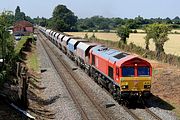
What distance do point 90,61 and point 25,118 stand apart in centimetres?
1696

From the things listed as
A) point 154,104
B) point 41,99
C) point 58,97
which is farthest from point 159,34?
point 41,99

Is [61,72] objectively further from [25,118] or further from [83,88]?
[25,118]

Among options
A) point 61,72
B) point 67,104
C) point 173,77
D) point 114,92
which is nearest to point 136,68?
point 114,92

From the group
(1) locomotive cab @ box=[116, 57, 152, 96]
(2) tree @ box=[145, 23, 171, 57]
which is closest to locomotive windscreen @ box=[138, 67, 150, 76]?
(1) locomotive cab @ box=[116, 57, 152, 96]

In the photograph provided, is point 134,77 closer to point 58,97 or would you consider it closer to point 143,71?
point 143,71

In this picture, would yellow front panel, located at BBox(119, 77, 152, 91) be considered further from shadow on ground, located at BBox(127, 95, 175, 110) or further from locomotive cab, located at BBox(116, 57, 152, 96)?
shadow on ground, located at BBox(127, 95, 175, 110)

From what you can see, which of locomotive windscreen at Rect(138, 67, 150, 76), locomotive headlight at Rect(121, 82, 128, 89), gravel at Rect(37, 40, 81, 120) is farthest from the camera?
locomotive windscreen at Rect(138, 67, 150, 76)

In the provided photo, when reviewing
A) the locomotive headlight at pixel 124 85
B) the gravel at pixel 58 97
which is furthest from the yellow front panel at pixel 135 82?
the gravel at pixel 58 97

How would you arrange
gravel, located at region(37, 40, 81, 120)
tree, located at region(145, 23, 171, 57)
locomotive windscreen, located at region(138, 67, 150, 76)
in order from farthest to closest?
tree, located at region(145, 23, 171, 57) < locomotive windscreen, located at region(138, 67, 150, 76) < gravel, located at region(37, 40, 81, 120)

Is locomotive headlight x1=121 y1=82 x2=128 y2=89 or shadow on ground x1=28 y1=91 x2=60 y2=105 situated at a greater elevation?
locomotive headlight x1=121 y1=82 x2=128 y2=89

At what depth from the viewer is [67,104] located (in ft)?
86.1

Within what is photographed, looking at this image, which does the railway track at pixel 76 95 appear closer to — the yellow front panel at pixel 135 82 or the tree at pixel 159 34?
the yellow front panel at pixel 135 82

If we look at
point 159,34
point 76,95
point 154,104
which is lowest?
point 154,104

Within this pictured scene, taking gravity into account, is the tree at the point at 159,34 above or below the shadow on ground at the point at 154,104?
above
